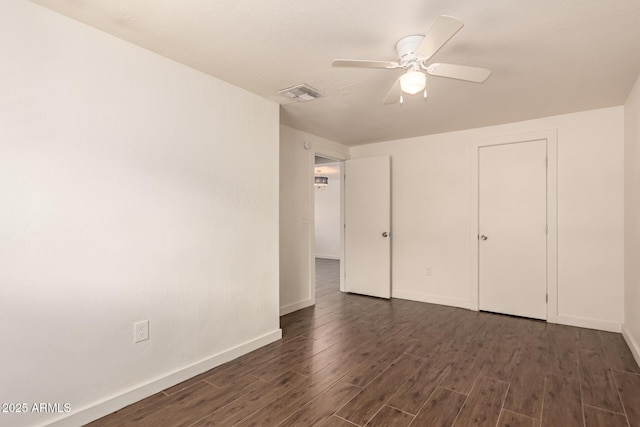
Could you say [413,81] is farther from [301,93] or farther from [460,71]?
[301,93]

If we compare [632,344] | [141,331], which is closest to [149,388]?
[141,331]

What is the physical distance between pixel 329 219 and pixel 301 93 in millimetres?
6643

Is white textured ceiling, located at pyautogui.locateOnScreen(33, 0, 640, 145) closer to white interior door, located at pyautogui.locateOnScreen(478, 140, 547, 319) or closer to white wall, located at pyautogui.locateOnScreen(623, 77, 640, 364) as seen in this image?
white wall, located at pyautogui.locateOnScreen(623, 77, 640, 364)

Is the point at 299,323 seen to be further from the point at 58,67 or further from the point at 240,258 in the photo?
the point at 58,67

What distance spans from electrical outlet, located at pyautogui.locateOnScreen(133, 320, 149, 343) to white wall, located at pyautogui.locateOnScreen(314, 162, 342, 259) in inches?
276

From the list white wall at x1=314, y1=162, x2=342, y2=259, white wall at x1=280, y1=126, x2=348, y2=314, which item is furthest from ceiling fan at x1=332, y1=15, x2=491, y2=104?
white wall at x1=314, y1=162, x2=342, y2=259

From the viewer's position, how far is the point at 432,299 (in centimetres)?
444

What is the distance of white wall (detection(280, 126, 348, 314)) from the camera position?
4.03 metres

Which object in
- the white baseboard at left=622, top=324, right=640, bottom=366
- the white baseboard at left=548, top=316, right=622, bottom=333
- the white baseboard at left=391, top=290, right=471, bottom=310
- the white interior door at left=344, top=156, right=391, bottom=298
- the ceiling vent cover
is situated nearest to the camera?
the white baseboard at left=622, top=324, right=640, bottom=366

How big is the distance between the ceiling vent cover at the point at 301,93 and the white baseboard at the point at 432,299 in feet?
10.1

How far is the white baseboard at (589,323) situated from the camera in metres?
3.31

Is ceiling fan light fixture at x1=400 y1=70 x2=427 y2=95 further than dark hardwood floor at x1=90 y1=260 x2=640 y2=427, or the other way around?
dark hardwood floor at x1=90 y1=260 x2=640 y2=427

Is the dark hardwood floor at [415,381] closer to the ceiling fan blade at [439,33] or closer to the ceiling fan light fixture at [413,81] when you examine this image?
the ceiling fan light fixture at [413,81]

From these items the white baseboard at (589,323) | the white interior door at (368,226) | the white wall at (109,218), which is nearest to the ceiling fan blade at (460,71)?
the white wall at (109,218)
